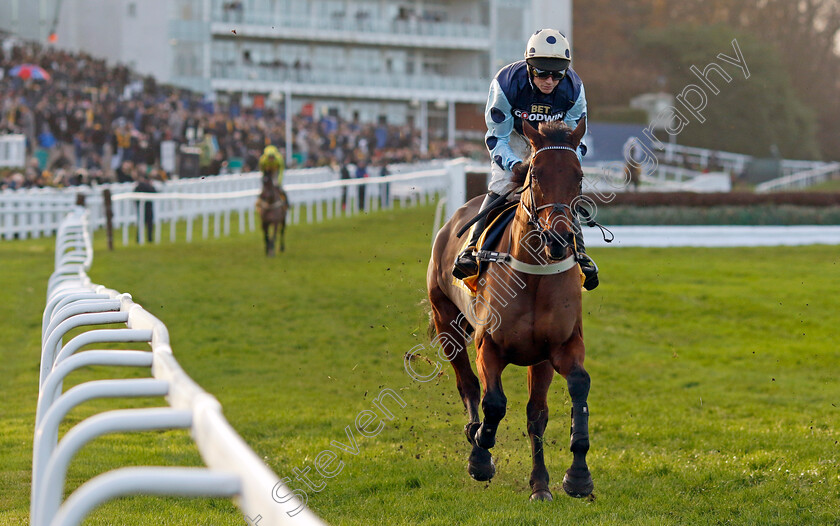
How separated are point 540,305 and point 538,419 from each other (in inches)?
28.6

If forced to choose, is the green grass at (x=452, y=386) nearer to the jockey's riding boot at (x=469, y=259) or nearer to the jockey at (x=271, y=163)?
the jockey's riding boot at (x=469, y=259)

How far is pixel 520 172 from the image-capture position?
471 cm

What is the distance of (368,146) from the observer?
33.6 metres

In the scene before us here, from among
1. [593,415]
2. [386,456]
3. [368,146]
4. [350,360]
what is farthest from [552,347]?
[368,146]

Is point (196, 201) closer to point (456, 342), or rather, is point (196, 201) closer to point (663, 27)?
point (456, 342)

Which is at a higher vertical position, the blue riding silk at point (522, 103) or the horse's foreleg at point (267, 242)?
the blue riding silk at point (522, 103)

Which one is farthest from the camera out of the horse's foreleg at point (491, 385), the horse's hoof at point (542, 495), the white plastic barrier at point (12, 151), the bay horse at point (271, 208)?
the white plastic barrier at point (12, 151)

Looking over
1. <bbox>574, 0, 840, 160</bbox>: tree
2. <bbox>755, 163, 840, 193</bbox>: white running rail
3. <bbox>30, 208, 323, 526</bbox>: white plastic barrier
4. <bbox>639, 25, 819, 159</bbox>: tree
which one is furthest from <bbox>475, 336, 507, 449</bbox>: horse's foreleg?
<bbox>574, 0, 840, 160</bbox>: tree

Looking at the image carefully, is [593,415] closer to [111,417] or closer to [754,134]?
[111,417]

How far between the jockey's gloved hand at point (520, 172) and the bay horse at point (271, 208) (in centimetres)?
1013

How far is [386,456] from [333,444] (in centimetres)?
39

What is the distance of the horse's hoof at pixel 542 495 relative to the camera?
4.55m

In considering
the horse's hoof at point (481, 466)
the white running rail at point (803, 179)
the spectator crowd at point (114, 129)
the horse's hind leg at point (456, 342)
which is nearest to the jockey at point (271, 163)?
the spectator crowd at point (114, 129)

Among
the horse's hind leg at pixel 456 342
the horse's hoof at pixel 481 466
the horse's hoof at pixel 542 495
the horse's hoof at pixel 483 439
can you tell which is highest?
the horse's hind leg at pixel 456 342
